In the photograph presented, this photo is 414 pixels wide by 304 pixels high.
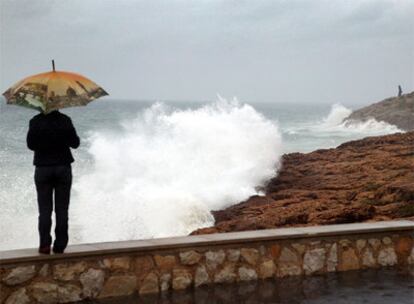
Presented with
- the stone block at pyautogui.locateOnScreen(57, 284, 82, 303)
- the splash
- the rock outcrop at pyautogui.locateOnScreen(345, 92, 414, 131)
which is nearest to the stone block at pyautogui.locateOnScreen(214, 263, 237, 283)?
the stone block at pyautogui.locateOnScreen(57, 284, 82, 303)

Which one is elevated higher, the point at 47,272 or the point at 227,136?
the point at 227,136

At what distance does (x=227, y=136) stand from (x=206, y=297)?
14.3 meters

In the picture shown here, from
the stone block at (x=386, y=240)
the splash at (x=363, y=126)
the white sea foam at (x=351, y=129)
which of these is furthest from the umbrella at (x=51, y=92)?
the splash at (x=363, y=126)

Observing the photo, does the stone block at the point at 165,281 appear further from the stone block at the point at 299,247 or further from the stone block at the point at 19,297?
the stone block at the point at 299,247

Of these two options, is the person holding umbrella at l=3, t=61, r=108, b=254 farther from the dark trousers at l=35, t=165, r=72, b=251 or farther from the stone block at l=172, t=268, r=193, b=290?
the stone block at l=172, t=268, r=193, b=290

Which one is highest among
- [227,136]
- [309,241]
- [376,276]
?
[227,136]

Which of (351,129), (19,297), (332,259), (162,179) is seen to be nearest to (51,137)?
(19,297)

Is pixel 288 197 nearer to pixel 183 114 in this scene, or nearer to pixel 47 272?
pixel 47 272

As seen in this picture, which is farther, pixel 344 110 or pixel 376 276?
pixel 344 110

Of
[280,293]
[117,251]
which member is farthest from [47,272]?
[280,293]

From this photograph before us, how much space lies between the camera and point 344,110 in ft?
269

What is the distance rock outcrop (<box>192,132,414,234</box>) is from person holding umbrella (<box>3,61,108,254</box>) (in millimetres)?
3963

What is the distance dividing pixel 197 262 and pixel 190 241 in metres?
0.21

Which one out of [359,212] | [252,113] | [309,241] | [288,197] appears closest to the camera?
[309,241]
